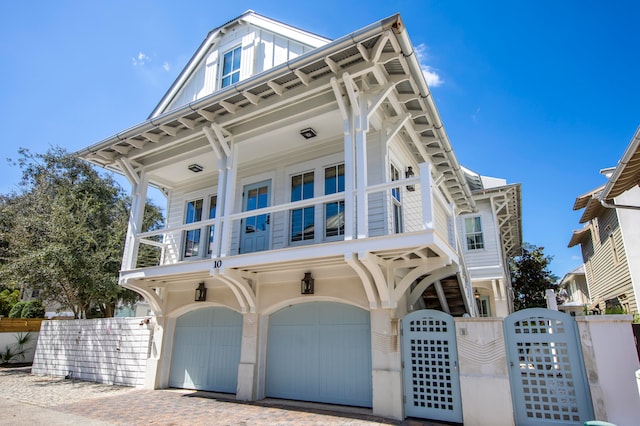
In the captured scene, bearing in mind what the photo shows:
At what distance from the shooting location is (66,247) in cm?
1234

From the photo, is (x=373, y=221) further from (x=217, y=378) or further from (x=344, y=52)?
(x=217, y=378)

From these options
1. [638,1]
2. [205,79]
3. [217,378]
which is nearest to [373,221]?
[217,378]

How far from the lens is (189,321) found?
9.80 meters

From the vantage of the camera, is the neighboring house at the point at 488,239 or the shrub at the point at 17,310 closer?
the neighboring house at the point at 488,239

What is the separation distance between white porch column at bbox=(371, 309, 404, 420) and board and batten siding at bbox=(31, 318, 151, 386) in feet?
21.7

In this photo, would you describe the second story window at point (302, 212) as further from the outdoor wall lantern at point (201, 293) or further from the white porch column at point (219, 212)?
the outdoor wall lantern at point (201, 293)

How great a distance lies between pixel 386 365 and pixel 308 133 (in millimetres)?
4999

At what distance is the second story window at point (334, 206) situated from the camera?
8.01 meters

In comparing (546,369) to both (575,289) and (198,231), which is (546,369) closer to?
(198,231)

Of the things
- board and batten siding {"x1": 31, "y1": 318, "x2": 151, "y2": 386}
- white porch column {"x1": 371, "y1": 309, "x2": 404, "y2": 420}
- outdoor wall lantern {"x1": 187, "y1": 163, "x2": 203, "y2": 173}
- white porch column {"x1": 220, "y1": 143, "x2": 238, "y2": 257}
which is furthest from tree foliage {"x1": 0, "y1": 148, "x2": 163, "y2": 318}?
white porch column {"x1": 371, "y1": 309, "x2": 404, "y2": 420}

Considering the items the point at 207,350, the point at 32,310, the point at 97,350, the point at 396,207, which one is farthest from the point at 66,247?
the point at 396,207

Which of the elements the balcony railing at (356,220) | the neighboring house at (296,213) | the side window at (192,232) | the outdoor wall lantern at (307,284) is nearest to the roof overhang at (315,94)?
the neighboring house at (296,213)

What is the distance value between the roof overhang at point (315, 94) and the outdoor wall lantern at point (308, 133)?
785mm

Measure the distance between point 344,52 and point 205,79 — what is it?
5.18 meters
